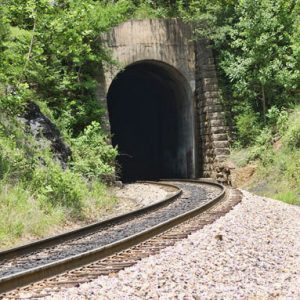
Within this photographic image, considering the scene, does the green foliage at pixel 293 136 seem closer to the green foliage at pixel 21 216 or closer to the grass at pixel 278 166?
the grass at pixel 278 166

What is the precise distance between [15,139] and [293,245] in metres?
7.49

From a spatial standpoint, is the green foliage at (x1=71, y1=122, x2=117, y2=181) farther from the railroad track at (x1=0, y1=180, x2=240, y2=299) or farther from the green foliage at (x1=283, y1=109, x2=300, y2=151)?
the green foliage at (x1=283, y1=109, x2=300, y2=151)

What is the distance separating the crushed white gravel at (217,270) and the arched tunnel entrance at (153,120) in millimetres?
14962

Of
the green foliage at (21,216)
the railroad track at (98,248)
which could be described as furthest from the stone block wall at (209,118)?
the green foliage at (21,216)

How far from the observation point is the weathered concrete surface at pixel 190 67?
21812 millimetres

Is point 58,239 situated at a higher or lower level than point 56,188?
lower

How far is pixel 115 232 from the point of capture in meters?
9.54

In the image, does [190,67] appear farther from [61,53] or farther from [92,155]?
[61,53]

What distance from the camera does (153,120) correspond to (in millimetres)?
29969

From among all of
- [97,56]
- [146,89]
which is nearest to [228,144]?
[97,56]

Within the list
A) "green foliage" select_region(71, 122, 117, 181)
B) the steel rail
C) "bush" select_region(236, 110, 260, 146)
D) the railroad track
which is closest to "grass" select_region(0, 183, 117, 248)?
the steel rail

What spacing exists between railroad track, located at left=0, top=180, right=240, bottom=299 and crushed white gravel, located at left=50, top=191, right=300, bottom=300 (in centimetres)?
34

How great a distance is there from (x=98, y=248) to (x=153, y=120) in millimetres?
23496

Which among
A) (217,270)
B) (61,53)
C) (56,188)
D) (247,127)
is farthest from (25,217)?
(247,127)
